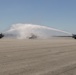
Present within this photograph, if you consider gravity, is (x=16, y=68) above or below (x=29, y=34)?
below

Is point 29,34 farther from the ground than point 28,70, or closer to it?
farther from the ground

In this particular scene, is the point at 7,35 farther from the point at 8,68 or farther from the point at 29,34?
the point at 8,68

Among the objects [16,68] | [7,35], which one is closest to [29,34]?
[7,35]

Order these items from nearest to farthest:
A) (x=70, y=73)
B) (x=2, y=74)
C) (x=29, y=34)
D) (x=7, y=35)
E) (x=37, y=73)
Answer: (x=2, y=74)
(x=37, y=73)
(x=70, y=73)
(x=29, y=34)
(x=7, y=35)

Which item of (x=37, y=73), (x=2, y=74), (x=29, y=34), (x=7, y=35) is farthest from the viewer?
(x=7, y=35)

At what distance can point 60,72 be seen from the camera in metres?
9.23

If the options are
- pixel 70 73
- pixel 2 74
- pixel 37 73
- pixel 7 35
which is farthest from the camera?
pixel 7 35

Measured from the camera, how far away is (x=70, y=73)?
927cm

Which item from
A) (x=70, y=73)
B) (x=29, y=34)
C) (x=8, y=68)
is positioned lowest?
(x=70, y=73)

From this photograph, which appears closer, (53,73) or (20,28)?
(53,73)

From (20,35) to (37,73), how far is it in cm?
7260

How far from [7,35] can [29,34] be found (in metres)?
9.17

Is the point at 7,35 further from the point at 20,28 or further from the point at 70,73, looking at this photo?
the point at 70,73

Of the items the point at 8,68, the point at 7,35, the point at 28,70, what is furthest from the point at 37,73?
the point at 7,35
